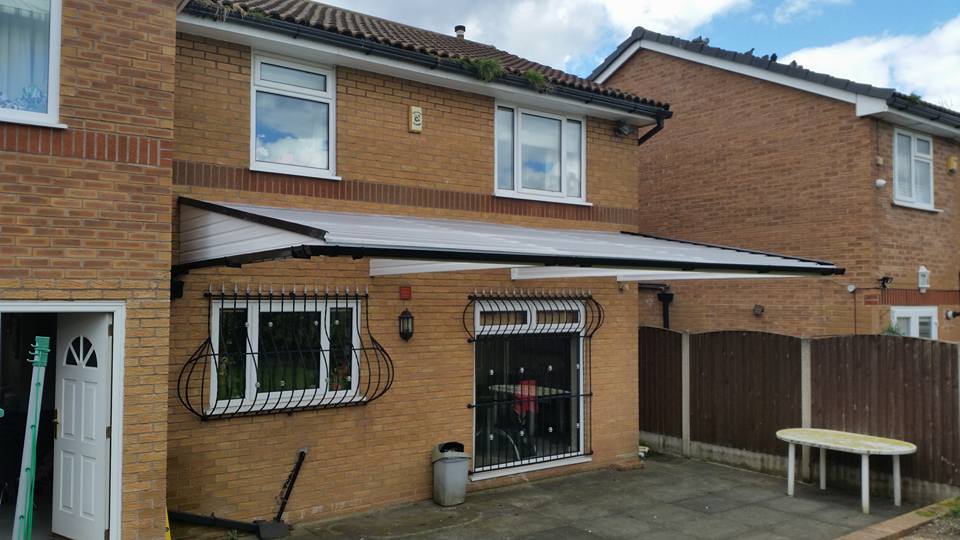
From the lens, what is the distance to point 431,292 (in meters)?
9.98

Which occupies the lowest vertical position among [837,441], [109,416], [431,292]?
[837,441]

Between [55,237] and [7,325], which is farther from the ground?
[55,237]

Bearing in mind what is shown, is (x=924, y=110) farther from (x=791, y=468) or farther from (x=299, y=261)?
(x=299, y=261)

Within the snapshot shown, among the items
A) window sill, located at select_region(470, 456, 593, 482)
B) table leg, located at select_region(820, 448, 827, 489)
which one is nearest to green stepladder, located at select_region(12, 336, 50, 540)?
window sill, located at select_region(470, 456, 593, 482)

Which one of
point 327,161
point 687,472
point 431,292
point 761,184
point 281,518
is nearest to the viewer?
point 281,518

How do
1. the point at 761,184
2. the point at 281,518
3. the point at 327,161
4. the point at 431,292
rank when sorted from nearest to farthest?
the point at 281,518 → the point at 327,161 → the point at 431,292 → the point at 761,184

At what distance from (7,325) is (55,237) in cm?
520

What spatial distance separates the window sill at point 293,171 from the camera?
873 centimetres

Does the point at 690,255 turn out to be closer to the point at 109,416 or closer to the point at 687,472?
the point at 687,472

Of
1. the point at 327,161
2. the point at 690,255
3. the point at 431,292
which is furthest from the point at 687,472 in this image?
the point at 327,161

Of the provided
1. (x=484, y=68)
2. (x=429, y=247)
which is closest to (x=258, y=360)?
(x=429, y=247)

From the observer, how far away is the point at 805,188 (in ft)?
46.1

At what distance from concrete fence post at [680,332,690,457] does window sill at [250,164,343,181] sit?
6617 millimetres

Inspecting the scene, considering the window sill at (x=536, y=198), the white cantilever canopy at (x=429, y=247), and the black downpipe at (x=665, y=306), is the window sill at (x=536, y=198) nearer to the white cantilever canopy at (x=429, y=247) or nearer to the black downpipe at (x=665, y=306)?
the white cantilever canopy at (x=429, y=247)
